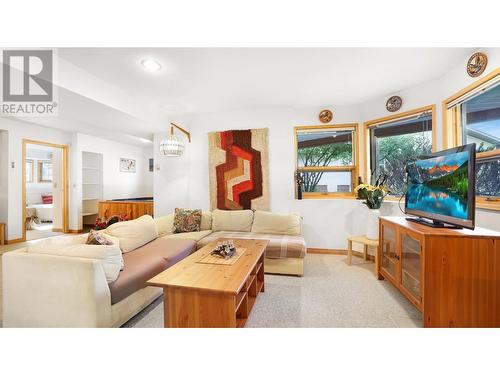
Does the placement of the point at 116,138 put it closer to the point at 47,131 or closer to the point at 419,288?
the point at 47,131

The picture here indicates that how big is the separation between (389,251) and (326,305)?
979 mm

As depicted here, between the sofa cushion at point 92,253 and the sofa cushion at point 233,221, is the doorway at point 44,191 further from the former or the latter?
the sofa cushion at point 233,221

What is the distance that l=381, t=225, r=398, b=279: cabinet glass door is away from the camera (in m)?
2.11

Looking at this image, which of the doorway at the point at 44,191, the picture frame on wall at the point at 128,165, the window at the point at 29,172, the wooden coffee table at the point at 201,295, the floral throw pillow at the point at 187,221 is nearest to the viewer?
the wooden coffee table at the point at 201,295

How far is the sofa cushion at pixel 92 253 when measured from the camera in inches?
56.4

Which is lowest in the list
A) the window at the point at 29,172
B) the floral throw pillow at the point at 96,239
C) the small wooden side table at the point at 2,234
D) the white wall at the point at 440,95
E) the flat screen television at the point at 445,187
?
the small wooden side table at the point at 2,234

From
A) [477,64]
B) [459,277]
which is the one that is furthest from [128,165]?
[477,64]

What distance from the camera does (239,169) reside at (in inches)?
142

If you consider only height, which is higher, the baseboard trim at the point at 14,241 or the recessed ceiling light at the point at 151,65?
the recessed ceiling light at the point at 151,65

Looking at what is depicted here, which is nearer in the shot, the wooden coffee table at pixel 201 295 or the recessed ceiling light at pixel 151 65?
the wooden coffee table at pixel 201 295

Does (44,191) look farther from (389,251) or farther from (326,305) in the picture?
(389,251)

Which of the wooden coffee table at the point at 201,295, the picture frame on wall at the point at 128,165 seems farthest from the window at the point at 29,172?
the wooden coffee table at the point at 201,295

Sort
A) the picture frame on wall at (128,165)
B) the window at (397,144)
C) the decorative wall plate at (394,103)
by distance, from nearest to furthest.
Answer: the window at (397,144) < the decorative wall plate at (394,103) < the picture frame on wall at (128,165)

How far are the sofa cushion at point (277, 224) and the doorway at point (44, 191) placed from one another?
463 centimetres
